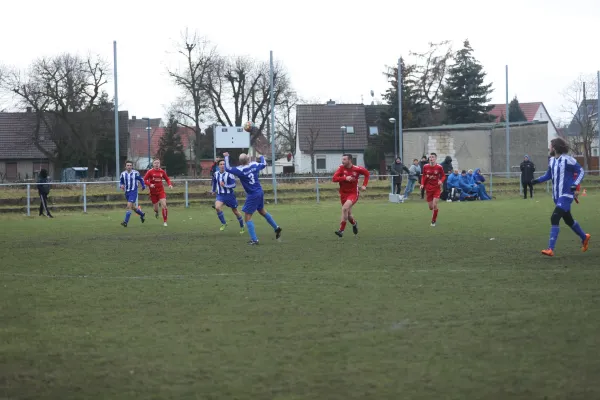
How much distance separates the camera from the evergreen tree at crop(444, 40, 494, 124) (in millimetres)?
80438

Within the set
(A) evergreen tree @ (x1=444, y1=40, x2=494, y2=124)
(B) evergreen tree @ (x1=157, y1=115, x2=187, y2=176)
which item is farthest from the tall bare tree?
(A) evergreen tree @ (x1=444, y1=40, x2=494, y2=124)

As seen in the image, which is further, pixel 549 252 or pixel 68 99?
pixel 68 99

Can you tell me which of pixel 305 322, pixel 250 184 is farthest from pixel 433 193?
pixel 305 322

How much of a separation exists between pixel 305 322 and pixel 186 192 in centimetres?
3022

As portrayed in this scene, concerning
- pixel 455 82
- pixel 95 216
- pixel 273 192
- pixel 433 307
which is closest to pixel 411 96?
→ pixel 455 82

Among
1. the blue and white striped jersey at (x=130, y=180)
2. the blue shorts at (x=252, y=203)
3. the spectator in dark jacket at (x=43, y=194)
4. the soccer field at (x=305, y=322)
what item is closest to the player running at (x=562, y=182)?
the soccer field at (x=305, y=322)

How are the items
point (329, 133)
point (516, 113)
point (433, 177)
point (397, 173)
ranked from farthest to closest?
1. point (516, 113)
2. point (329, 133)
3. point (397, 173)
4. point (433, 177)

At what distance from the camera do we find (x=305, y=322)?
8141 millimetres

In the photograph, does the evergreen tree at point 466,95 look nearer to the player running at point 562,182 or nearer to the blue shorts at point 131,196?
the blue shorts at point 131,196

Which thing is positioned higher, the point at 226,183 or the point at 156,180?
the point at 156,180

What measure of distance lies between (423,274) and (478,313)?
3237mm

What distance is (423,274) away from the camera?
1166 cm

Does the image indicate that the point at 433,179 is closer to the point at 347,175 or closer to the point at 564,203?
the point at 347,175

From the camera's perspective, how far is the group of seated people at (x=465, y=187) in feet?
129
